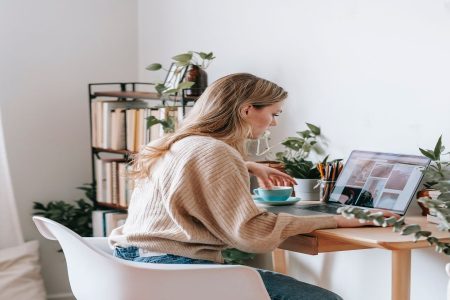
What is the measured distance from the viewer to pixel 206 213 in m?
2.05

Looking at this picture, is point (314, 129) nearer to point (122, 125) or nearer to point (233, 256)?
point (233, 256)

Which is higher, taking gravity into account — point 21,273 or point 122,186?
point 122,186

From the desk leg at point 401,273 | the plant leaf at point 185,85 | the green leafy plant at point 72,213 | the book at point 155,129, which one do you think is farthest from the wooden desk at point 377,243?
the green leafy plant at point 72,213

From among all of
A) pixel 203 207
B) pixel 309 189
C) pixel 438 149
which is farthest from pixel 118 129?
pixel 438 149

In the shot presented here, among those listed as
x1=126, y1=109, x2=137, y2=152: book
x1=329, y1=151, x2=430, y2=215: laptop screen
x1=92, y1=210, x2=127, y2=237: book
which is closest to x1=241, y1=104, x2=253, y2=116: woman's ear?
x1=329, y1=151, x2=430, y2=215: laptop screen

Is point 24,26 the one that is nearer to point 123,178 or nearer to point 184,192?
point 123,178

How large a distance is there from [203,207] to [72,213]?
1850 mm

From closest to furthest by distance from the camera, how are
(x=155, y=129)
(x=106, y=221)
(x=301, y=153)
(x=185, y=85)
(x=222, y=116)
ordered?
(x=222, y=116)
(x=301, y=153)
(x=185, y=85)
(x=155, y=129)
(x=106, y=221)

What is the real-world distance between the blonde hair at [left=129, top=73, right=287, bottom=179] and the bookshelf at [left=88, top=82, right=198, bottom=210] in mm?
996

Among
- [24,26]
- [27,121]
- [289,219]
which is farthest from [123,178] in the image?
[289,219]

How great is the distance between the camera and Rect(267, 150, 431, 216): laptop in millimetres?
2326

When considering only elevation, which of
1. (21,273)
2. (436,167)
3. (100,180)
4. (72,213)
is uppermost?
(436,167)

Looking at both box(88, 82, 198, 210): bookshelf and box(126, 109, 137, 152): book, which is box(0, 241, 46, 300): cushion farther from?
box(126, 109, 137, 152): book

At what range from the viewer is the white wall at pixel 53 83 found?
12.3ft
